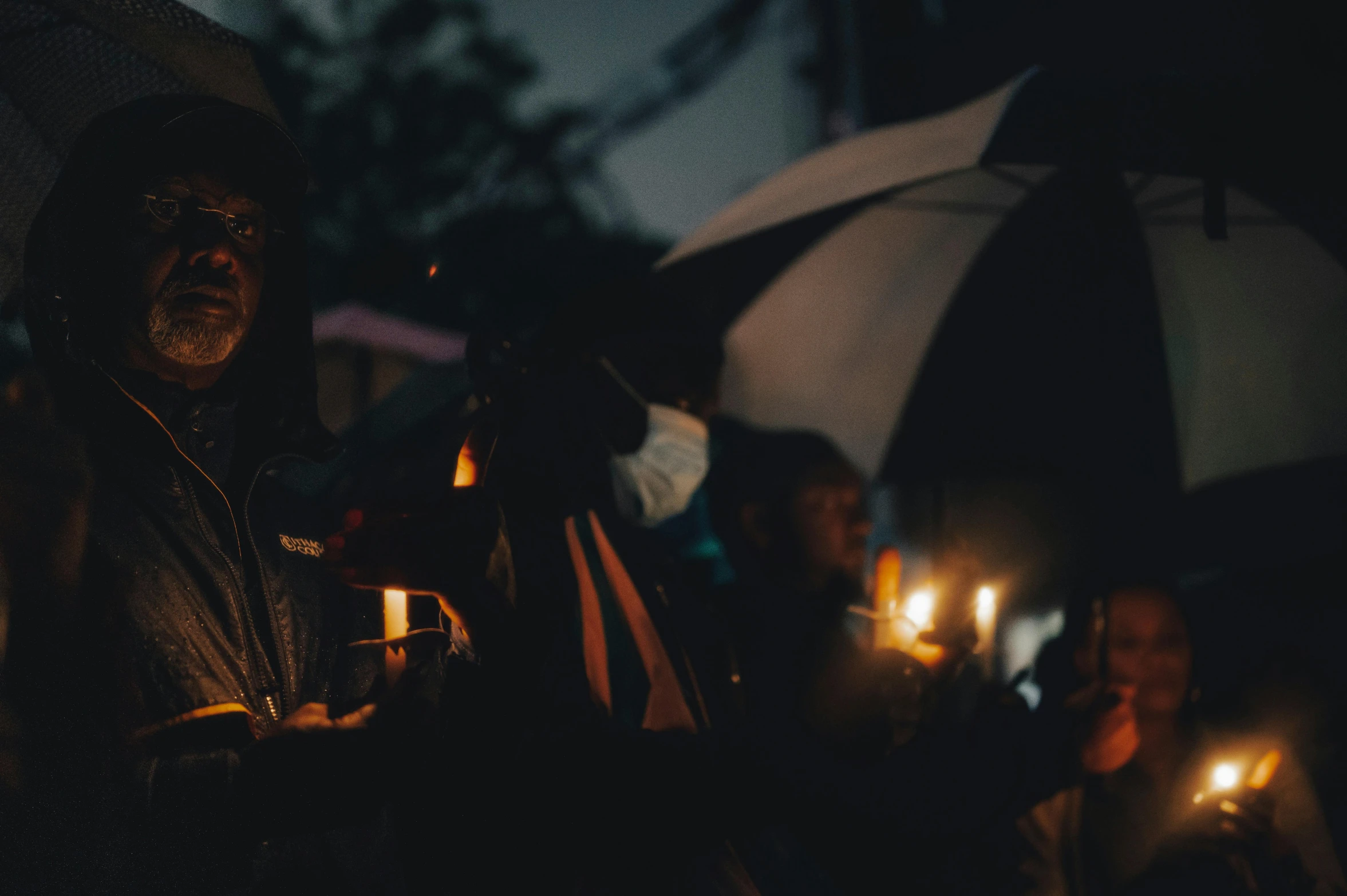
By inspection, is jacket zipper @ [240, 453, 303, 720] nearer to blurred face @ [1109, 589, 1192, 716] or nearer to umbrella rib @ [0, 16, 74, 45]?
umbrella rib @ [0, 16, 74, 45]

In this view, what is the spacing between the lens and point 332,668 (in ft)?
5.78

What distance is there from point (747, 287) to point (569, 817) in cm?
352

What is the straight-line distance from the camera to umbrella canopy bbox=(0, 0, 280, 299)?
1.86 meters

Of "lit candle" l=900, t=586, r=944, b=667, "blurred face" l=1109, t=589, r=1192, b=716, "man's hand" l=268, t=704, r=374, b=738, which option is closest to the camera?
"man's hand" l=268, t=704, r=374, b=738

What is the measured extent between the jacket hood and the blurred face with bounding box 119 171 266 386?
0.11ft

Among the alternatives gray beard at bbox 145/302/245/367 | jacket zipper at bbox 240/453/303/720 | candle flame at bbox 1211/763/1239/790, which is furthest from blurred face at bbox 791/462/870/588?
gray beard at bbox 145/302/245/367

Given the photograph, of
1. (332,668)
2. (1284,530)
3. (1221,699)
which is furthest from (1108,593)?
(1284,530)

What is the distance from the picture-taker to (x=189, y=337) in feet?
5.50

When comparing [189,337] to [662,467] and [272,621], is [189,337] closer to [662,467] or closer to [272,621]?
[272,621]

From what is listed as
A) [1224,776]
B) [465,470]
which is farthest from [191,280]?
[1224,776]

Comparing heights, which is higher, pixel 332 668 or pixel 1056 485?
pixel 1056 485

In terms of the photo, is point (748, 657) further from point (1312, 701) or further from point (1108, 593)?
point (1312, 701)

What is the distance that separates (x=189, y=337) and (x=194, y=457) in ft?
0.64

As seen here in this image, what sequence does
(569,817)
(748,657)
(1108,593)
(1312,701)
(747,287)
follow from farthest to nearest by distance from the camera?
(747,287)
(1312,701)
(1108,593)
(748,657)
(569,817)
